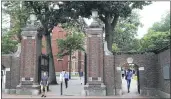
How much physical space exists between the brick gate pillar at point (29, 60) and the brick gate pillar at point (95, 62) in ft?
12.5

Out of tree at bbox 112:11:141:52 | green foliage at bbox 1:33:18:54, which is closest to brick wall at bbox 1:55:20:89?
green foliage at bbox 1:33:18:54

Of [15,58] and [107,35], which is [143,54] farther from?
[15,58]

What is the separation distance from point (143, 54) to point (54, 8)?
10241mm

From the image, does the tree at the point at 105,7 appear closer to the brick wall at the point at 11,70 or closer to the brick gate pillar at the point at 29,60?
the brick gate pillar at the point at 29,60

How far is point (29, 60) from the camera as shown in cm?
2191

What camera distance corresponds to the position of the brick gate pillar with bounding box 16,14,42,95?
21656mm

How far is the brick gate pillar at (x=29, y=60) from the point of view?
71.1 ft

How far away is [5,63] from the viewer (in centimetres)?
2230

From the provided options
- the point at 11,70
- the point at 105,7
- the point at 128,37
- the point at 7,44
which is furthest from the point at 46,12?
the point at 128,37

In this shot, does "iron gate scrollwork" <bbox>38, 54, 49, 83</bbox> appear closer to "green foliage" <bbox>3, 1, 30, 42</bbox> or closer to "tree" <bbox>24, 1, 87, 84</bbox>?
"tree" <bbox>24, 1, 87, 84</bbox>

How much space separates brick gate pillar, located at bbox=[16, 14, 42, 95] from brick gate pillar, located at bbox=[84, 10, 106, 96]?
380 cm

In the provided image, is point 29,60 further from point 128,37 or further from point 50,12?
point 128,37

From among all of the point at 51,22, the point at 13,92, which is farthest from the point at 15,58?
the point at 51,22

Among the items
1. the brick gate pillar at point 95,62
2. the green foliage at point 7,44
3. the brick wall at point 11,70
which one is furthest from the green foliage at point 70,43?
the brick gate pillar at point 95,62
